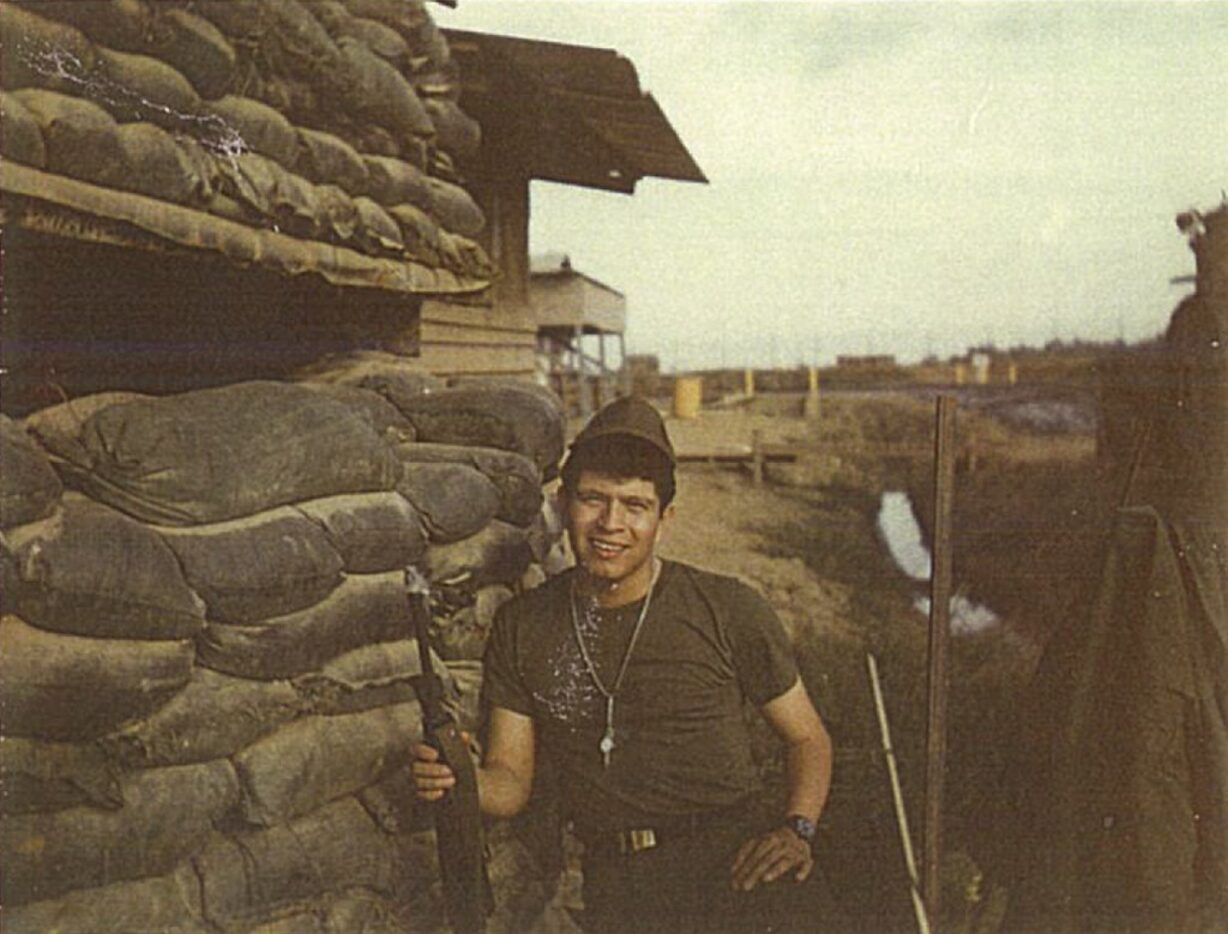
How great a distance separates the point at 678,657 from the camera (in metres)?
2.25

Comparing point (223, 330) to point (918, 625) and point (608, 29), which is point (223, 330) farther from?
point (918, 625)

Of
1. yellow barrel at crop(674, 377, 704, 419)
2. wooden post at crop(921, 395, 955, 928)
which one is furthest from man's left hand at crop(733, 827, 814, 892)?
yellow barrel at crop(674, 377, 704, 419)

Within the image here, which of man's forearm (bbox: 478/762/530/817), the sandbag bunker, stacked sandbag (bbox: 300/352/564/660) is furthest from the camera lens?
stacked sandbag (bbox: 300/352/564/660)

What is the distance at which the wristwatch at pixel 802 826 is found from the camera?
2.21 m

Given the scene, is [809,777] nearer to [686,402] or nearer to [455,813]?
[455,813]

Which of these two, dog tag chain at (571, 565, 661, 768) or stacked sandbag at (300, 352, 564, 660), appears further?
stacked sandbag at (300, 352, 564, 660)

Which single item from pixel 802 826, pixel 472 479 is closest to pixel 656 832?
pixel 802 826

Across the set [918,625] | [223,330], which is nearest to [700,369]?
[918,625]

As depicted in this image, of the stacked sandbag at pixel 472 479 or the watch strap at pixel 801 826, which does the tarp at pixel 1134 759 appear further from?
the stacked sandbag at pixel 472 479

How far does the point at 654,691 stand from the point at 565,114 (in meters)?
3.66

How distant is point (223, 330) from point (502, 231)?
298cm

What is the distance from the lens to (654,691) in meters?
2.24

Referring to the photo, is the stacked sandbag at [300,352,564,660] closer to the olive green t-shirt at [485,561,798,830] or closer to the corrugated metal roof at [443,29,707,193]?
the olive green t-shirt at [485,561,798,830]

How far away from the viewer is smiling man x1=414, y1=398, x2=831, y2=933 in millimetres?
2217
